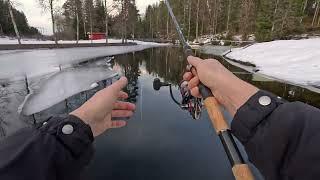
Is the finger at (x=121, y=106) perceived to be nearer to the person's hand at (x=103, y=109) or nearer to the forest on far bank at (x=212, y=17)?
the person's hand at (x=103, y=109)

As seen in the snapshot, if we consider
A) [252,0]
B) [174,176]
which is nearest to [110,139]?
[174,176]

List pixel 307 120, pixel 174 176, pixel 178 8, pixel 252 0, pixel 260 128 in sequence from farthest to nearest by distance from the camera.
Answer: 1. pixel 178 8
2. pixel 252 0
3. pixel 174 176
4. pixel 260 128
5. pixel 307 120

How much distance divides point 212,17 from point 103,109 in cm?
6541

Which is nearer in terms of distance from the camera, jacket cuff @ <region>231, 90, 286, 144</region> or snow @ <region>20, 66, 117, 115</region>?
jacket cuff @ <region>231, 90, 286, 144</region>

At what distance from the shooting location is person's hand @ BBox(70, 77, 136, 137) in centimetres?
153

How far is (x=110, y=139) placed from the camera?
6.65 metres

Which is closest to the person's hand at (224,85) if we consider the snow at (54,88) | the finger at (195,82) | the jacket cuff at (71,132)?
the finger at (195,82)

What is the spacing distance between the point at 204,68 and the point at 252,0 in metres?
58.7

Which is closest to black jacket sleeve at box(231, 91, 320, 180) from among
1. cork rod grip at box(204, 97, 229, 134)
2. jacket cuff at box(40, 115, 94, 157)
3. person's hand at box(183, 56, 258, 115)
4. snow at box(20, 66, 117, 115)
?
person's hand at box(183, 56, 258, 115)

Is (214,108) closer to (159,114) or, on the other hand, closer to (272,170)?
(272,170)

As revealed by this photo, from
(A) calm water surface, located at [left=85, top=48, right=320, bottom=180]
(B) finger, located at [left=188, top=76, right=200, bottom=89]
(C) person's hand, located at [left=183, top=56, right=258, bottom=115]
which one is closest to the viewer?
(C) person's hand, located at [left=183, top=56, right=258, bottom=115]

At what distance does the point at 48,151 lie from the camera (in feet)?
3.63

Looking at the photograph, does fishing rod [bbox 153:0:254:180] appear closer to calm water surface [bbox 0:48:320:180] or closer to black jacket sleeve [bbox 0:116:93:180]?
black jacket sleeve [bbox 0:116:93:180]

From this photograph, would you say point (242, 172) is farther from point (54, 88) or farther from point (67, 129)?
point (54, 88)
